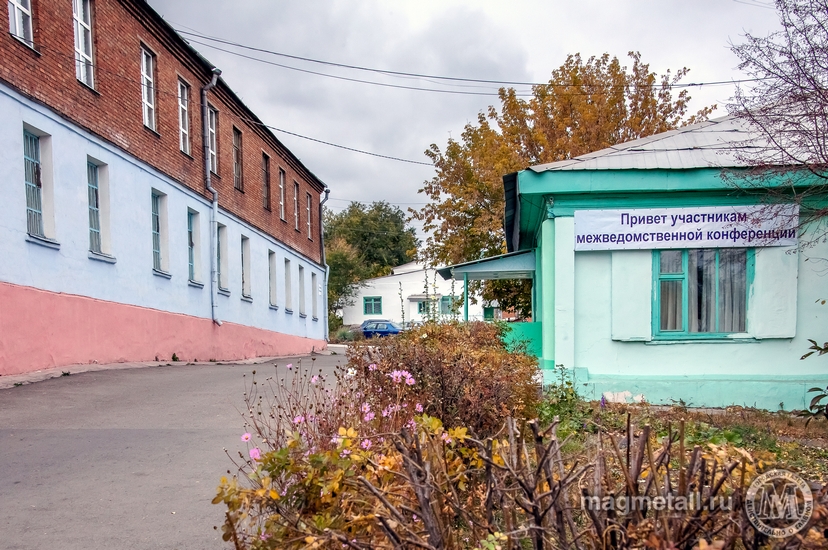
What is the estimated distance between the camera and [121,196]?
1366cm

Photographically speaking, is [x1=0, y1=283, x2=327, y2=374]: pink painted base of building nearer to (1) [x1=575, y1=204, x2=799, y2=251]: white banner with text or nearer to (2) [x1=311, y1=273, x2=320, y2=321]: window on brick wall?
(1) [x1=575, y1=204, x2=799, y2=251]: white banner with text

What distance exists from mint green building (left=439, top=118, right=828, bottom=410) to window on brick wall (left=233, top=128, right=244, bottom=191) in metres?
14.2

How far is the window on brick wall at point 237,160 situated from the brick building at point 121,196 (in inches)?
1.9

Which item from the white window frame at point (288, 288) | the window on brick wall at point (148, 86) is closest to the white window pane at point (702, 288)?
the window on brick wall at point (148, 86)

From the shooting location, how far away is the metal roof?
352 inches

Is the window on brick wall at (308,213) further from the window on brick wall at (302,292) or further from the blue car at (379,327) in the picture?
the blue car at (379,327)

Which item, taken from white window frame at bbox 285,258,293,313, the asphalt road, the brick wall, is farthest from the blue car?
the asphalt road

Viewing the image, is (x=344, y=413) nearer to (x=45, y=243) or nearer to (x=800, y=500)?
(x=800, y=500)

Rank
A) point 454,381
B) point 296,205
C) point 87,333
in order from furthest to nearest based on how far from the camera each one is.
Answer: point 296,205
point 87,333
point 454,381

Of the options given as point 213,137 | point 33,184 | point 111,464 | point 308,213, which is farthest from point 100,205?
point 308,213

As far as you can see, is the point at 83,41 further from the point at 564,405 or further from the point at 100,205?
the point at 564,405

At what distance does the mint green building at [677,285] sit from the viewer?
8.92 meters

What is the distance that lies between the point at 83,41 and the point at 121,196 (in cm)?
316

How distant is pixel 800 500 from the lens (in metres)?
2.12
